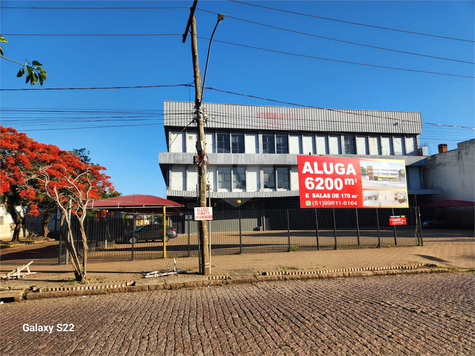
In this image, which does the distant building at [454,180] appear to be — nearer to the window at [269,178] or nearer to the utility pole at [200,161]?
the window at [269,178]

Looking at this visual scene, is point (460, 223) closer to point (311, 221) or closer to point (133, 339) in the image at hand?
point (311, 221)

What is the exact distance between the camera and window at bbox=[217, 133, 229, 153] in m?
32.5

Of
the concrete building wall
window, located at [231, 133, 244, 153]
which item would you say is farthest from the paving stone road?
the concrete building wall

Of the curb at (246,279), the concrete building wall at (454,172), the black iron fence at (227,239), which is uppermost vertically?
the concrete building wall at (454,172)

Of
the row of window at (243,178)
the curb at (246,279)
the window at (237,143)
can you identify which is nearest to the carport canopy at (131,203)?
the curb at (246,279)

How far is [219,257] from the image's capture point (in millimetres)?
13484

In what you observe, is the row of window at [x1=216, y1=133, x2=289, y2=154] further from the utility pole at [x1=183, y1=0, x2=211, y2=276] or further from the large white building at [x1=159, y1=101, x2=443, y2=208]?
the utility pole at [x1=183, y1=0, x2=211, y2=276]

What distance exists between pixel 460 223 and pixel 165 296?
111ft

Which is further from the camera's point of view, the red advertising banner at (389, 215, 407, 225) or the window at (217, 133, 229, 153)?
the window at (217, 133, 229, 153)

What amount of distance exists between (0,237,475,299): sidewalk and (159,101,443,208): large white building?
1713 cm

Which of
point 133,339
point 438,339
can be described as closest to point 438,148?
point 438,339

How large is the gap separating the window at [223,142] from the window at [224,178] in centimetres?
216

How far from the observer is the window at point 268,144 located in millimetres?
33500

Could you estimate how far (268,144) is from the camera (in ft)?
110
